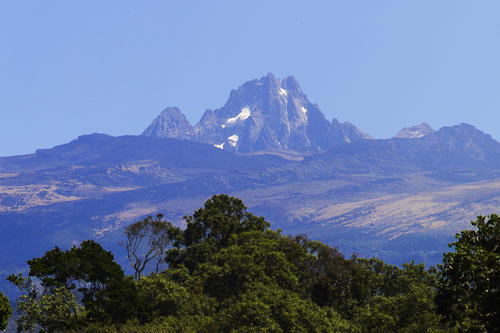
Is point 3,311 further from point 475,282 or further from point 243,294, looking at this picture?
point 475,282

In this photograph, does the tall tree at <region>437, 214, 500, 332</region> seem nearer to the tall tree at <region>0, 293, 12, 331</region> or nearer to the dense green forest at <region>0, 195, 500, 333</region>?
the dense green forest at <region>0, 195, 500, 333</region>

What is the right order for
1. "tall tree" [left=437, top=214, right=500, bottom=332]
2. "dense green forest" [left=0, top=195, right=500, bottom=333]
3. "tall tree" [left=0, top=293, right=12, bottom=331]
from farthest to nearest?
"dense green forest" [left=0, top=195, right=500, bottom=333] → "tall tree" [left=0, top=293, right=12, bottom=331] → "tall tree" [left=437, top=214, right=500, bottom=332]

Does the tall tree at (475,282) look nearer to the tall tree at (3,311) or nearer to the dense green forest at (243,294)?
the dense green forest at (243,294)

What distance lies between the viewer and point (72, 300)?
7306cm

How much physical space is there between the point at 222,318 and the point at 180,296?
334 inches

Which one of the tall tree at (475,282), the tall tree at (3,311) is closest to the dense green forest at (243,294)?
the tall tree at (3,311)

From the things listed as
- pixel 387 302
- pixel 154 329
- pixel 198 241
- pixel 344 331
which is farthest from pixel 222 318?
pixel 198 241

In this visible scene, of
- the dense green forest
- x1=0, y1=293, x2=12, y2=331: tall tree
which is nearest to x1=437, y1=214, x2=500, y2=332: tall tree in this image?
the dense green forest

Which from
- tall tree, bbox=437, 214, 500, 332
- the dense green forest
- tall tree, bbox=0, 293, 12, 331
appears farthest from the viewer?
the dense green forest

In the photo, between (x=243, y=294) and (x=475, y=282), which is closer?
(x=475, y=282)

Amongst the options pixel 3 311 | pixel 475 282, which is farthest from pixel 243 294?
pixel 475 282

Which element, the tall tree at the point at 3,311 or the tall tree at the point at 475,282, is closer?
the tall tree at the point at 475,282

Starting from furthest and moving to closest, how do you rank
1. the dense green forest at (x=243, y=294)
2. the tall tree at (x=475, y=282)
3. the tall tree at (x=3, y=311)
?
1. the dense green forest at (x=243, y=294)
2. the tall tree at (x=3, y=311)
3. the tall tree at (x=475, y=282)

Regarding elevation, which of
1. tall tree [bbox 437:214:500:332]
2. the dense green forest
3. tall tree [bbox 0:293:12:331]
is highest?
tall tree [bbox 437:214:500:332]
